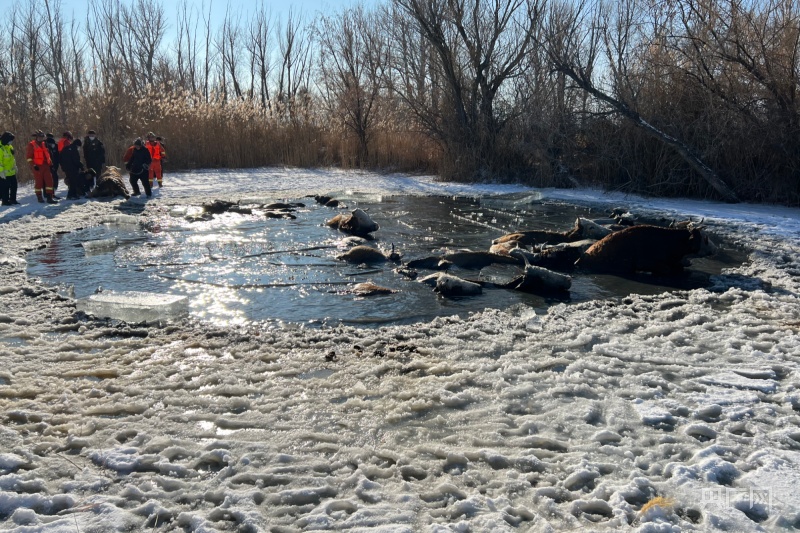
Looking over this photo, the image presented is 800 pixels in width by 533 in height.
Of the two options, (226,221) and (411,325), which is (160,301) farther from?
(226,221)

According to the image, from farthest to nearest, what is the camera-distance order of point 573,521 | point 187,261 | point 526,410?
point 187,261 → point 526,410 → point 573,521

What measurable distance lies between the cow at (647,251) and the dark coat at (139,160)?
1122 cm

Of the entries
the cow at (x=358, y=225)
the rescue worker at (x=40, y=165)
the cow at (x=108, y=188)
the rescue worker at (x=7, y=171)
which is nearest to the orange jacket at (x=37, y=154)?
the rescue worker at (x=40, y=165)

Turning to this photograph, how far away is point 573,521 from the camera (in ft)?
8.33

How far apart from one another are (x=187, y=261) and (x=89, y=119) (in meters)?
16.3

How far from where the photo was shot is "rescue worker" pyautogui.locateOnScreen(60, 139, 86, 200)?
13539 millimetres

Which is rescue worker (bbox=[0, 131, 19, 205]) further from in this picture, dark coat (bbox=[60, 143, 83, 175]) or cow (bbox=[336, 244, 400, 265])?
cow (bbox=[336, 244, 400, 265])

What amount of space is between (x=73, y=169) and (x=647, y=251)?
41.5 ft

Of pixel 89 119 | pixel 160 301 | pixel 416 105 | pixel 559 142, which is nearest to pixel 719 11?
pixel 559 142

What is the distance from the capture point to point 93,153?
48.5ft

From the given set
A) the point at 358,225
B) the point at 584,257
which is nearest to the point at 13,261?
the point at 358,225

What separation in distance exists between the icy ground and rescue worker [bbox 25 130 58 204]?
27.8ft

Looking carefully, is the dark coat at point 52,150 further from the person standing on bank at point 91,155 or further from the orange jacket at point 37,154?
the person standing on bank at point 91,155
